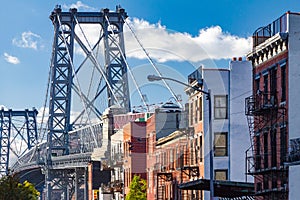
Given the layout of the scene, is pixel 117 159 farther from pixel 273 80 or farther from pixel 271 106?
pixel 271 106

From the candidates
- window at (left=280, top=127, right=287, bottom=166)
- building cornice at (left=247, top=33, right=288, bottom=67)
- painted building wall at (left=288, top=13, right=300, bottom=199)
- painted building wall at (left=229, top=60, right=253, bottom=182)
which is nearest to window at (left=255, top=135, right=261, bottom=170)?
window at (left=280, top=127, right=287, bottom=166)

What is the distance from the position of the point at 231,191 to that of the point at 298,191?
1141cm

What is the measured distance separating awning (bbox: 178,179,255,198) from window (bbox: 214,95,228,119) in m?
6.59

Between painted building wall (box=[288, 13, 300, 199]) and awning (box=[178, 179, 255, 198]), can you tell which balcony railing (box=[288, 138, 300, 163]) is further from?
awning (box=[178, 179, 255, 198])

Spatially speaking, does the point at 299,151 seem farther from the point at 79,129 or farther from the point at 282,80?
the point at 79,129

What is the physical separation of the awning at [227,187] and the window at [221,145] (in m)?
4.71

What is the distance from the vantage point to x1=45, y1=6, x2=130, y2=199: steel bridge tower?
13950 centimetres

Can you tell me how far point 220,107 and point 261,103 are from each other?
13.3 metres

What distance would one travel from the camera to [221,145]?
56188mm

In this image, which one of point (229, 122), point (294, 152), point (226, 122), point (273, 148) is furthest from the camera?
point (226, 122)

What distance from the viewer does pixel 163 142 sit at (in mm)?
69188

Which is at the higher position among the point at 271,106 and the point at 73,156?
the point at 271,106

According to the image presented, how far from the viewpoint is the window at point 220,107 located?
186 ft

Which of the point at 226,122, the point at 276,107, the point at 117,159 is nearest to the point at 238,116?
the point at 226,122
